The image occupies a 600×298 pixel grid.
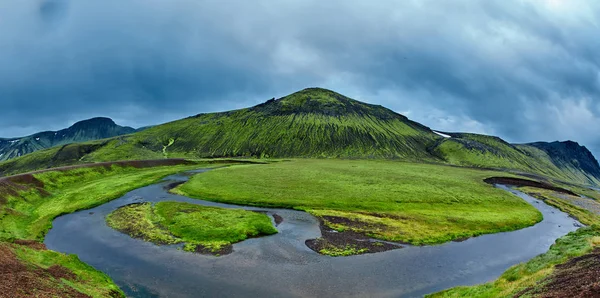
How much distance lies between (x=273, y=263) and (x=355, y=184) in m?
60.9

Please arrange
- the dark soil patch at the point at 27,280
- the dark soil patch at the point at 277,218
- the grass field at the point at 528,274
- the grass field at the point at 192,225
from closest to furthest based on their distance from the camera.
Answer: the dark soil patch at the point at 27,280 → the grass field at the point at 528,274 → the grass field at the point at 192,225 → the dark soil patch at the point at 277,218

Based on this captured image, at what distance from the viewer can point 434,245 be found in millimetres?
56406

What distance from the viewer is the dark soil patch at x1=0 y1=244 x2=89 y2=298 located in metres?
27.0

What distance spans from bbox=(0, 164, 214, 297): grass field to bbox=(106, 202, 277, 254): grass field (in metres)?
12.9

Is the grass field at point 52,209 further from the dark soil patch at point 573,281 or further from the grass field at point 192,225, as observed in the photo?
the dark soil patch at point 573,281

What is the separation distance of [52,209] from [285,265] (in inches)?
2338

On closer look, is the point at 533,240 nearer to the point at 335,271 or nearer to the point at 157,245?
the point at 335,271

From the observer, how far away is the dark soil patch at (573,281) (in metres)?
23.2

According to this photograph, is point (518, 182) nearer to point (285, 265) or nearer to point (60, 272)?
point (285, 265)

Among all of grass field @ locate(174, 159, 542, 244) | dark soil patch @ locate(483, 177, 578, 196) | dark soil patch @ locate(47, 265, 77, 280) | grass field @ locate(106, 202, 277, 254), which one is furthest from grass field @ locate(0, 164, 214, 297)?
dark soil patch @ locate(483, 177, 578, 196)

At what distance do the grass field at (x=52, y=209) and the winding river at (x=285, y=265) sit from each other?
3250mm

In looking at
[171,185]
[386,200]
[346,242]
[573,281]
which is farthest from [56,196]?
[573,281]

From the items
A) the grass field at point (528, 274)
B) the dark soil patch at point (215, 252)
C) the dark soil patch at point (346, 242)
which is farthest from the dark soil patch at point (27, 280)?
the grass field at point (528, 274)

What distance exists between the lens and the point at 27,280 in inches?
1161
